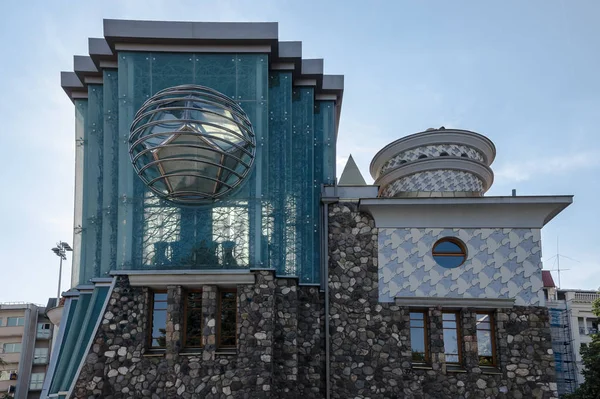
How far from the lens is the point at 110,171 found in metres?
13.5

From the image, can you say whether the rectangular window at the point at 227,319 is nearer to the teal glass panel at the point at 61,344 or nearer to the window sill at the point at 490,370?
the teal glass panel at the point at 61,344

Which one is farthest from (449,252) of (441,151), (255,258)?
(255,258)

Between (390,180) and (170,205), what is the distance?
6.82 metres

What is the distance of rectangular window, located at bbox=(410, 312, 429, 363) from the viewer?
525 inches

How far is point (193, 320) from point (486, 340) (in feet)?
24.2

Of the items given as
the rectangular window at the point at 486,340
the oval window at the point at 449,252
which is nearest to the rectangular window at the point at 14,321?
the oval window at the point at 449,252

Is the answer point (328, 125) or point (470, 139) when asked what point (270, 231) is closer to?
point (328, 125)

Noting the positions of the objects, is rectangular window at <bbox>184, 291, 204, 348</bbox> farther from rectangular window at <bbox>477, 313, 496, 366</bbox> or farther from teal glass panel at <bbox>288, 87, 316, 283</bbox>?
rectangular window at <bbox>477, 313, 496, 366</bbox>

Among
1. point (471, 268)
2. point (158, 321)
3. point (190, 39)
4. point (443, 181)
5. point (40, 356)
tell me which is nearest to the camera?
point (158, 321)

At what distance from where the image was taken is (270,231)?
1296 cm

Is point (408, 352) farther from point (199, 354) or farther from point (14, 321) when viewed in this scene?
point (14, 321)

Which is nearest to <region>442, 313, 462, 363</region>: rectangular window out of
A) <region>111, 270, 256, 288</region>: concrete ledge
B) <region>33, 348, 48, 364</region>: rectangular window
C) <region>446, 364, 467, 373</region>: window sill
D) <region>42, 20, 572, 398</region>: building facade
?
<region>42, 20, 572, 398</region>: building facade

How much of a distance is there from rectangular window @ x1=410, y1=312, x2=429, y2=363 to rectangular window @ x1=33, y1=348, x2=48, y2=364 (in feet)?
141

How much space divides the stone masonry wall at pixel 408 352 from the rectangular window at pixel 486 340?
0.75 ft
